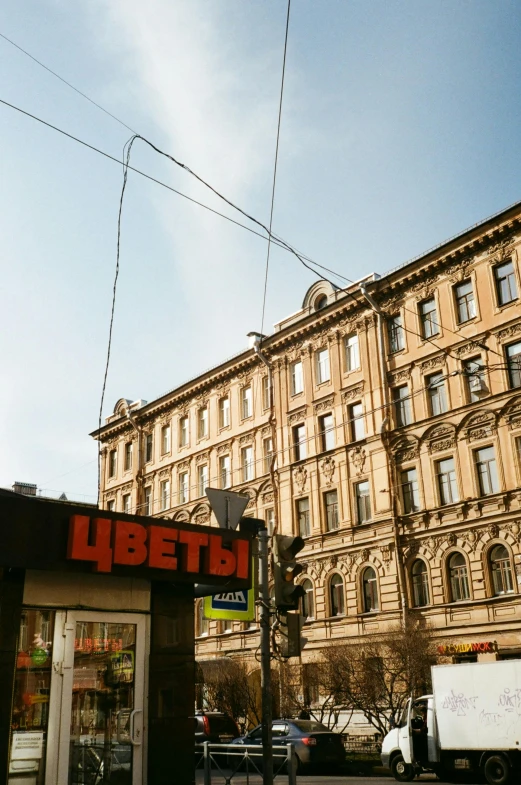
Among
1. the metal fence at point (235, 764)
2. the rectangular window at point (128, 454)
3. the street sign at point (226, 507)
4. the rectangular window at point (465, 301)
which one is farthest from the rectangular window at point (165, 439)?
the street sign at point (226, 507)

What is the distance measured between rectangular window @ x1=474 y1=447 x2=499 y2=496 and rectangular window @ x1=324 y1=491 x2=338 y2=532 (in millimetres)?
8069

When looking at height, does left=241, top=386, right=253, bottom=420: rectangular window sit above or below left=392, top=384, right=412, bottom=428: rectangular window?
above

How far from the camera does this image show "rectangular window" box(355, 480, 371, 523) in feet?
118

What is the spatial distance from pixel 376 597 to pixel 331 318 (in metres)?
13.7

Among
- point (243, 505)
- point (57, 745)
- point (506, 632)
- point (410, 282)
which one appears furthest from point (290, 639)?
point (410, 282)

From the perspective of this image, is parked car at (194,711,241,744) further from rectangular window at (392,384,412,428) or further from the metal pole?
the metal pole

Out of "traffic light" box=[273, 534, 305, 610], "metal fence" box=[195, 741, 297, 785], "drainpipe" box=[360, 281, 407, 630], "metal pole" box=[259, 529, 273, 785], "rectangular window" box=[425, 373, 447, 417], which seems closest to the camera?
"metal pole" box=[259, 529, 273, 785]

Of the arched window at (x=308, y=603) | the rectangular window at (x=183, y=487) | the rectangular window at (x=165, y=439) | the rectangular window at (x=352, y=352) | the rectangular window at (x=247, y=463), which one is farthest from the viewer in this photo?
the rectangular window at (x=165, y=439)

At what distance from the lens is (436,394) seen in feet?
112

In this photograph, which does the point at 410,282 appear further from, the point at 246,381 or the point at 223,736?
the point at 223,736

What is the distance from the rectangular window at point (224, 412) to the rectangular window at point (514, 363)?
18.5 meters

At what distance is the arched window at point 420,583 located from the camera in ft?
107

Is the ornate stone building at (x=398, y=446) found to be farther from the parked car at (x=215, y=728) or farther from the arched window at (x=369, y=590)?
the parked car at (x=215, y=728)

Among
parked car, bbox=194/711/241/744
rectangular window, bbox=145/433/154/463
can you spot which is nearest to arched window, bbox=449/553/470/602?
parked car, bbox=194/711/241/744
